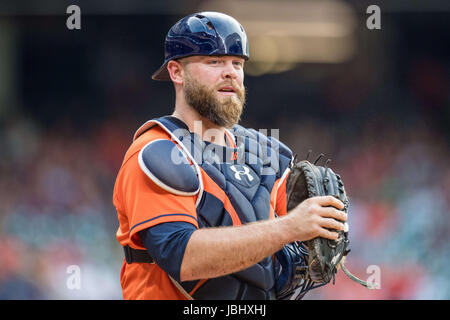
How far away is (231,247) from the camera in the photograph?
2.08m

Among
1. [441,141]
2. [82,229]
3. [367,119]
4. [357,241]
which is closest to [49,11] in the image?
[82,229]

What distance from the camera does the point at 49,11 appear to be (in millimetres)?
7496

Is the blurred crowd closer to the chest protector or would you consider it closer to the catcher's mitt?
the chest protector

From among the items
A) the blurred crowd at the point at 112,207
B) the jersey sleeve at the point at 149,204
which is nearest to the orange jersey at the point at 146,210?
the jersey sleeve at the point at 149,204

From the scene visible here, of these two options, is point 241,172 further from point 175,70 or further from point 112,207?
point 112,207

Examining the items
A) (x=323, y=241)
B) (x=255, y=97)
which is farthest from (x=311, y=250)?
(x=255, y=97)

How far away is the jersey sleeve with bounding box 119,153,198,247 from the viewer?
2133 mm

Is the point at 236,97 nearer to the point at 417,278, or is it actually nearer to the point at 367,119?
the point at 417,278

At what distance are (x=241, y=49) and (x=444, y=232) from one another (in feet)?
16.9

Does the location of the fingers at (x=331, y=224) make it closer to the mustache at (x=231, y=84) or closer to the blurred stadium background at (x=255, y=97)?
the mustache at (x=231, y=84)

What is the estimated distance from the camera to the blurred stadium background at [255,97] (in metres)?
7.05

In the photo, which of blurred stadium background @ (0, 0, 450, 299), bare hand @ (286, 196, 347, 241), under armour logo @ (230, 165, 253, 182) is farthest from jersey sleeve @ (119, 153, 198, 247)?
blurred stadium background @ (0, 0, 450, 299)

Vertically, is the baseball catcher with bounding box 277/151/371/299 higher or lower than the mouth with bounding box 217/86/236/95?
lower

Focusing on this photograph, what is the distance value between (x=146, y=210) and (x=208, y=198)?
26 cm
